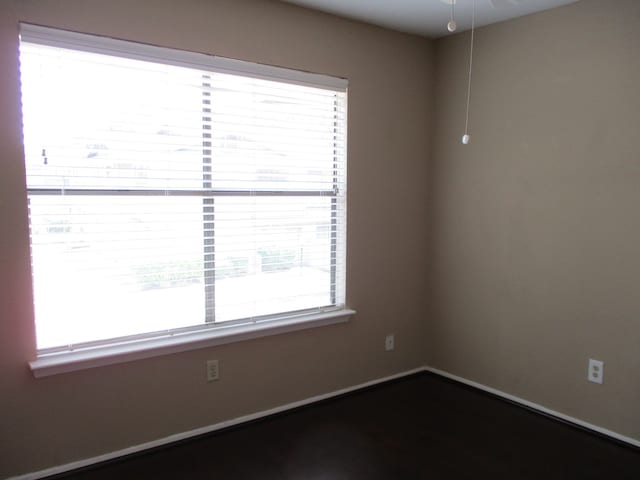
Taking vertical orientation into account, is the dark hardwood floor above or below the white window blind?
below

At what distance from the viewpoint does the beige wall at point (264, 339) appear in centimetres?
215

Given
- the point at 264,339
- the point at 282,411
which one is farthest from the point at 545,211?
the point at 282,411

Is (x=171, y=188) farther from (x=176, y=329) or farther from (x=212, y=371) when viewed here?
(x=212, y=371)

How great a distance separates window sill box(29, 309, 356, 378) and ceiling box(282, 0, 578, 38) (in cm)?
188

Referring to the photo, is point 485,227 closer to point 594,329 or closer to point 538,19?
point 594,329

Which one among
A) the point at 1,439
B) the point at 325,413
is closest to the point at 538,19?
the point at 325,413

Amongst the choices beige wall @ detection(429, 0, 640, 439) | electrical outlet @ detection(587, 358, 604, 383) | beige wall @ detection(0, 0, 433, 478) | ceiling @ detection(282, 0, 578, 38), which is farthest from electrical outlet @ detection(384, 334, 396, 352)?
ceiling @ detection(282, 0, 578, 38)

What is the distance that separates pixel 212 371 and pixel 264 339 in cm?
35

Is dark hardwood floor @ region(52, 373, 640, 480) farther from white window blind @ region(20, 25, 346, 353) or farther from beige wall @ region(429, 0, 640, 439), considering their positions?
white window blind @ region(20, 25, 346, 353)

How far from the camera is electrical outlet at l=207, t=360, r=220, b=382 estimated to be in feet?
8.78

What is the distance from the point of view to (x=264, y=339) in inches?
112

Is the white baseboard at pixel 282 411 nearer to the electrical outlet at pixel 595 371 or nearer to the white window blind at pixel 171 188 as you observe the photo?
the electrical outlet at pixel 595 371

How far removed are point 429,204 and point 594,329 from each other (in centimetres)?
139

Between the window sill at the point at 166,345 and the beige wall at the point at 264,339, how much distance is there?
53mm
